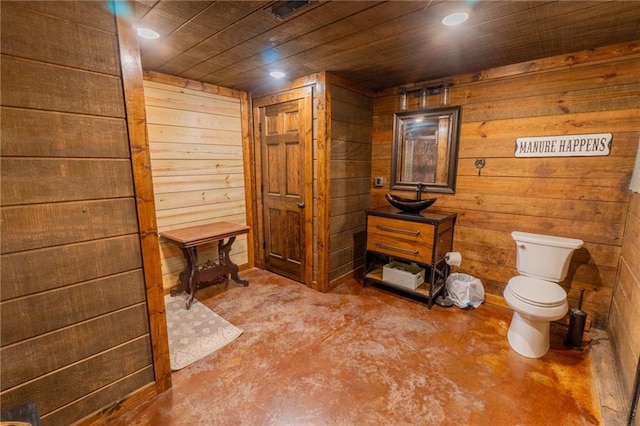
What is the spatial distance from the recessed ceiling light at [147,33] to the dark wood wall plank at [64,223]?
1165 millimetres

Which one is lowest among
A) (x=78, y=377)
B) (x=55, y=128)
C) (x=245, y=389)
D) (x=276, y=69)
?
(x=245, y=389)

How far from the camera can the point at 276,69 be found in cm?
258

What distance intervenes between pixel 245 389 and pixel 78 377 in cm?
85

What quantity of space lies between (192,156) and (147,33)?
1310 millimetres

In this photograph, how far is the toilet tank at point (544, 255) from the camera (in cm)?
209

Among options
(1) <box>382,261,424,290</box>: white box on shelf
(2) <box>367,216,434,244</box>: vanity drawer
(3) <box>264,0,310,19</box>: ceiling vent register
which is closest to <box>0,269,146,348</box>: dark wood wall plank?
(3) <box>264,0,310,19</box>: ceiling vent register

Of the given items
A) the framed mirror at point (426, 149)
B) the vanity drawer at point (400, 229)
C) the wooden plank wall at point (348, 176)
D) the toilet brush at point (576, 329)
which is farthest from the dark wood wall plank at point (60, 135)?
the toilet brush at point (576, 329)

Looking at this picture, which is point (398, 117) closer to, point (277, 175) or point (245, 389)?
point (277, 175)

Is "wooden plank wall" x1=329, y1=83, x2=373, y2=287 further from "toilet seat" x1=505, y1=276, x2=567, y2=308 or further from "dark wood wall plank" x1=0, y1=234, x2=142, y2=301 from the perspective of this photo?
"dark wood wall plank" x1=0, y1=234, x2=142, y2=301

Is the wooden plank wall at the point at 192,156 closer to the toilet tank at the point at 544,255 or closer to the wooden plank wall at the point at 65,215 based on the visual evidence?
the wooden plank wall at the point at 65,215

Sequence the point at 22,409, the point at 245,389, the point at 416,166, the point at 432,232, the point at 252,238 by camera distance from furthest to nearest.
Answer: the point at 252,238 < the point at 416,166 < the point at 432,232 < the point at 245,389 < the point at 22,409

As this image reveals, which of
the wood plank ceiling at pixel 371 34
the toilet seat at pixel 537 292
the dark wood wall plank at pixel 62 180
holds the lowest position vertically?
the toilet seat at pixel 537 292

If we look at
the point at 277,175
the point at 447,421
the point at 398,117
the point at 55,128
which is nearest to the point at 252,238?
the point at 277,175

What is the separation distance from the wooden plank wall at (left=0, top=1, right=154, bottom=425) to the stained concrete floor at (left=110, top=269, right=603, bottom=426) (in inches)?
16.8
